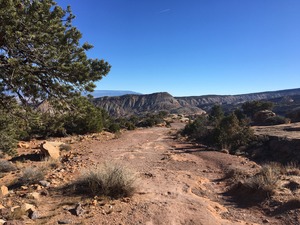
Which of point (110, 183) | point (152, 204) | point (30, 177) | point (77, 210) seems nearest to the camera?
point (77, 210)

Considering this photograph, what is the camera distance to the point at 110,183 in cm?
625

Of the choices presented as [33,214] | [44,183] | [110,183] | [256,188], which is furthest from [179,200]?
[44,183]

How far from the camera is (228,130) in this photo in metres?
17.2

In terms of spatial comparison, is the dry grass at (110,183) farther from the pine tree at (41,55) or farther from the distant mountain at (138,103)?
the distant mountain at (138,103)

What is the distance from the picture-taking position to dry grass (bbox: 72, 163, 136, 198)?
6.20 m

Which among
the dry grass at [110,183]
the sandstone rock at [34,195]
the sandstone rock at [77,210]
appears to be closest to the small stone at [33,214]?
the sandstone rock at [77,210]

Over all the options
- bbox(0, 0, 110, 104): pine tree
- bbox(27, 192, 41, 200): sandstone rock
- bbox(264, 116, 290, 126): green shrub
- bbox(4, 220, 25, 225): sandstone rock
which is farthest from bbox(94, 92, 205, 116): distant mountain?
bbox(4, 220, 25, 225): sandstone rock

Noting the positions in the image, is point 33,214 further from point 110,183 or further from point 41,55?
point 41,55

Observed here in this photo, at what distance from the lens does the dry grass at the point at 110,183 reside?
20.3 ft

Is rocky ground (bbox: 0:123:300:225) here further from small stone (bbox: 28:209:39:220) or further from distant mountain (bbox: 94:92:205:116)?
distant mountain (bbox: 94:92:205:116)

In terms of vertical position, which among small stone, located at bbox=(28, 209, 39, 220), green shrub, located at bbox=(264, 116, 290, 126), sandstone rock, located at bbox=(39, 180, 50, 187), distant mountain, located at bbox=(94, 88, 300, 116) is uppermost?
distant mountain, located at bbox=(94, 88, 300, 116)

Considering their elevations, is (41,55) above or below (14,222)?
above

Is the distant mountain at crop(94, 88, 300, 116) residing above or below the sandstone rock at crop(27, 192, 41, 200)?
above

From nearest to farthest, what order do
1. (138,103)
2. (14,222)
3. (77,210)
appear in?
(14,222), (77,210), (138,103)
